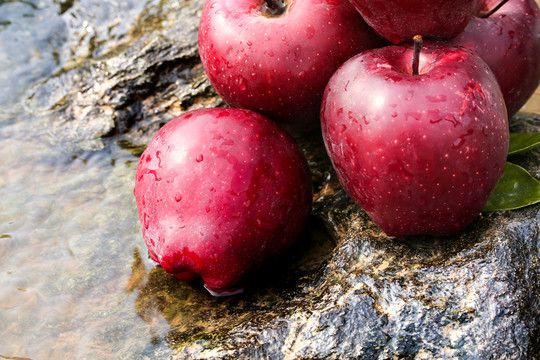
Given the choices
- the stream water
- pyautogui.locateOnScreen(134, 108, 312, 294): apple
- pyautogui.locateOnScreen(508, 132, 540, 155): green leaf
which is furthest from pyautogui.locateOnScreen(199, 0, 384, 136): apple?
the stream water

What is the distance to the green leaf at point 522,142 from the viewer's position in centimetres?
172

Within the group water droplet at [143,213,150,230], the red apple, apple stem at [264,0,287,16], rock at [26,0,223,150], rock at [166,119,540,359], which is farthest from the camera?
rock at [26,0,223,150]

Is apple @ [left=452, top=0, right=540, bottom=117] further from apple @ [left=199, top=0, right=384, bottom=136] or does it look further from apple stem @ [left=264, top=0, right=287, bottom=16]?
apple stem @ [left=264, top=0, right=287, bottom=16]

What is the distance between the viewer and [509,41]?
159 cm

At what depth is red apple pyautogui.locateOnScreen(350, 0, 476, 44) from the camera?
1408 millimetres

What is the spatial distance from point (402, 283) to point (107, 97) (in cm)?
167

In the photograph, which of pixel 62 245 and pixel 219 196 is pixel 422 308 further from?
pixel 62 245

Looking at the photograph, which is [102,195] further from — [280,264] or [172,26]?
[172,26]

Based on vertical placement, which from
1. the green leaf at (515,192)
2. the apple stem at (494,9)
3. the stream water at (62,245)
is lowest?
the stream water at (62,245)

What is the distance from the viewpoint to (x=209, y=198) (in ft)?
4.84

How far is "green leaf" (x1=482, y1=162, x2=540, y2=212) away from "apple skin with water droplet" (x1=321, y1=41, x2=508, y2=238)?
0.38 feet

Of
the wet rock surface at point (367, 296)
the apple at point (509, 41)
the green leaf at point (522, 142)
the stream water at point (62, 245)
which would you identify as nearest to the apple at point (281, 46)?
the apple at point (509, 41)

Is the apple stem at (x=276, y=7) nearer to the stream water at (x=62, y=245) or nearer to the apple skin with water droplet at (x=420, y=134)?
the apple skin with water droplet at (x=420, y=134)

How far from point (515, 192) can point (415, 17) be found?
57 centimetres
